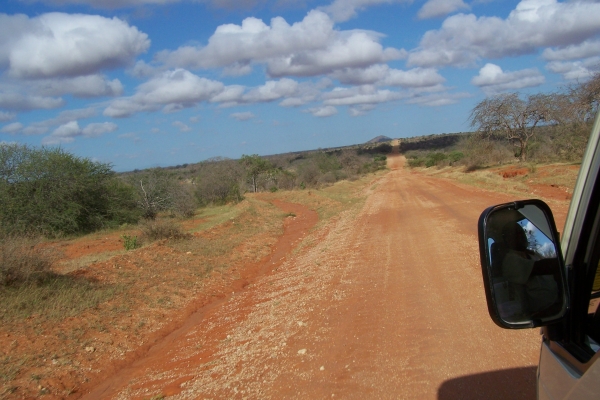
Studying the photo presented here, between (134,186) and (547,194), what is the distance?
67.3 feet

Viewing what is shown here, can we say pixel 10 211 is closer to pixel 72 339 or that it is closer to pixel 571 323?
pixel 72 339

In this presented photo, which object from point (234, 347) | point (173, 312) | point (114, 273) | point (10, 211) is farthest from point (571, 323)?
point (10, 211)

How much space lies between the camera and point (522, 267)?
74.5 inches

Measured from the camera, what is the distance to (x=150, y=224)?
16141mm

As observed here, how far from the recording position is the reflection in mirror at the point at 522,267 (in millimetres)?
1844

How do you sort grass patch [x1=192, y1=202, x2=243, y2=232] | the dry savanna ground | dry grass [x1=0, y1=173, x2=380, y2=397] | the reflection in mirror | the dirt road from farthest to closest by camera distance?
grass patch [x1=192, y1=202, x2=243, y2=232], dry grass [x1=0, y1=173, x2=380, y2=397], the dry savanna ground, the dirt road, the reflection in mirror

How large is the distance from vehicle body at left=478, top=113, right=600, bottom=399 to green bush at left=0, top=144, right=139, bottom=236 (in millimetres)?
19388

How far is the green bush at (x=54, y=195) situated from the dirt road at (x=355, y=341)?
13.3 metres

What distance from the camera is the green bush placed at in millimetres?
19297

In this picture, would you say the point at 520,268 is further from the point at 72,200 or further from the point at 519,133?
the point at 519,133

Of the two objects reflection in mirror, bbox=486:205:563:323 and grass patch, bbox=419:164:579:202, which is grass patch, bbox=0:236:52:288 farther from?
grass patch, bbox=419:164:579:202

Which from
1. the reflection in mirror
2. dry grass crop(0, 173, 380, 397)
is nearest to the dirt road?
dry grass crop(0, 173, 380, 397)

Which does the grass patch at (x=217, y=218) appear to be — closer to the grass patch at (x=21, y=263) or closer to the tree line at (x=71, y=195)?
the tree line at (x=71, y=195)

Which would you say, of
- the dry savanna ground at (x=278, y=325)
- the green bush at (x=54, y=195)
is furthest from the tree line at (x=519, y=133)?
the green bush at (x=54, y=195)
